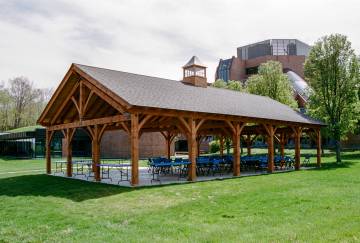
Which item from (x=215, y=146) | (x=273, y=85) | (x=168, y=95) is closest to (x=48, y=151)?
(x=168, y=95)

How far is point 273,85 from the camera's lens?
34562 millimetres

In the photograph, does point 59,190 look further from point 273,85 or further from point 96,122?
point 273,85

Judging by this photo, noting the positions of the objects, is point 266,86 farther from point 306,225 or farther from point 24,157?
point 306,225

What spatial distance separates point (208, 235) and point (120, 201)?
431 centimetres

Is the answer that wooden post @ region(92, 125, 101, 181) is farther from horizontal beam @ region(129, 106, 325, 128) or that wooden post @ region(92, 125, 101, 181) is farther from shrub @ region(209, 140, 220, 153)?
shrub @ region(209, 140, 220, 153)

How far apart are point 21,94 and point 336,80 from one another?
141 ft

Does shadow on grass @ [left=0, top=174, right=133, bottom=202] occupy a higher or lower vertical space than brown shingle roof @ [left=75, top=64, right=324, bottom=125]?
lower

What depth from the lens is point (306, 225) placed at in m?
7.11

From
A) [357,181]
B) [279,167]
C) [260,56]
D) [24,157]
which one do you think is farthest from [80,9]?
[260,56]

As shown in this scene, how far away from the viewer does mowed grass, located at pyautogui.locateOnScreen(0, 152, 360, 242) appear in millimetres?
6676

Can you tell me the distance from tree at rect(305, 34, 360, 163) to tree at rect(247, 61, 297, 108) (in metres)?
7.32

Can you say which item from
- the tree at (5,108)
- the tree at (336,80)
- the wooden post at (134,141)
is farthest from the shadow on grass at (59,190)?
the tree at (5,108)

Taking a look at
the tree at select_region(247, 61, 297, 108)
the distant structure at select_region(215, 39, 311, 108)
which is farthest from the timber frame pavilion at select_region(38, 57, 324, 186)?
the distant structure at select_region(215, 39, 311, 108)

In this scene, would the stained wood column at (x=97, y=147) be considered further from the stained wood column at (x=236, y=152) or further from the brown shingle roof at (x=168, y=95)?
the stained wood column at (x=236, y=152)
